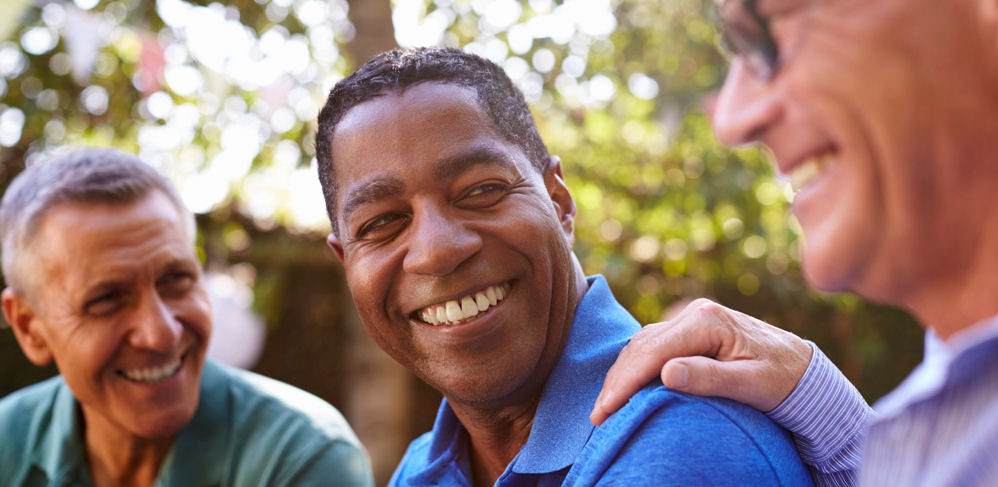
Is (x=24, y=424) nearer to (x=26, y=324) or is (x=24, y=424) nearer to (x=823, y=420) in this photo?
(x=26, y=324)

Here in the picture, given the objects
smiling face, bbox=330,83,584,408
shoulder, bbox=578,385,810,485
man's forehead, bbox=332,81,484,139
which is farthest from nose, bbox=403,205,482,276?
shoulder, bbox=578,385,810,485

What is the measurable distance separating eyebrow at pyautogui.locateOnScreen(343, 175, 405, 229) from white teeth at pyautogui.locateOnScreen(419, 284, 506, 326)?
0.24 meters

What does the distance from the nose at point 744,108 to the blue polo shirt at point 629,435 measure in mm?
486

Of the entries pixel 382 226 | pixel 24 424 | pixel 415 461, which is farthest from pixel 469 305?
pixel 24 424

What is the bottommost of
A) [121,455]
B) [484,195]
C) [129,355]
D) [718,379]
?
[121,455]

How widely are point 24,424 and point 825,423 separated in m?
2.72

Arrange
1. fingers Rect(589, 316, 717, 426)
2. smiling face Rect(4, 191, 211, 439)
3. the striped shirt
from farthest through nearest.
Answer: smiling face Rect(4, 191, 211, 439)
fingers Rect(589, 316, 717, 426)
the striped shirt

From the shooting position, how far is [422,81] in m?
1.60

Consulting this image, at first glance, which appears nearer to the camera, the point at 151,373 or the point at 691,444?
the point at 691,444

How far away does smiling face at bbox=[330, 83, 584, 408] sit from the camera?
151 centimetres

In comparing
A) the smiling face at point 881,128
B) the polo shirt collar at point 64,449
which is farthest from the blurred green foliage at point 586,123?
the smiling face at point 881,128

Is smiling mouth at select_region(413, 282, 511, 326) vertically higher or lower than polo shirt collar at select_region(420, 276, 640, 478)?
higher

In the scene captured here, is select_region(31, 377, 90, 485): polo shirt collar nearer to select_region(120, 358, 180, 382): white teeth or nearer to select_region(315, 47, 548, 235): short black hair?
select_region(120, 358, 180, 382): white teeth

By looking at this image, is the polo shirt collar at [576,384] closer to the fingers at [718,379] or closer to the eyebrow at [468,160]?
the fingers at [718,379]
